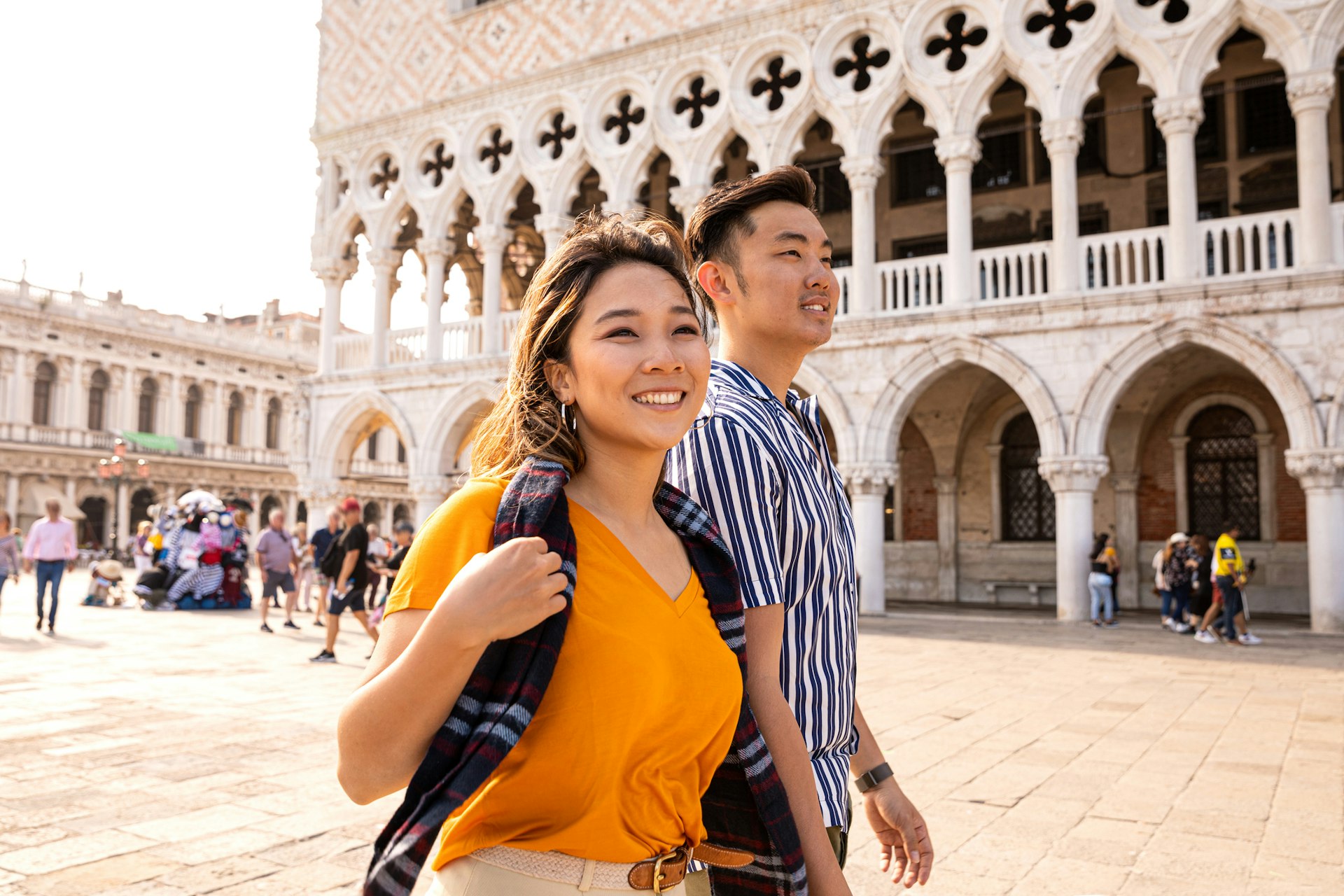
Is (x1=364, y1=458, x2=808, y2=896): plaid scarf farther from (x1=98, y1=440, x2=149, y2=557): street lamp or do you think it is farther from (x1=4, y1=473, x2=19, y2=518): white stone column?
(x1=4, y1=473, x2=19, y2=518): white stone column

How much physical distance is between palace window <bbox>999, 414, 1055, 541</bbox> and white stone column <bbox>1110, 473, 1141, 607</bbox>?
117 cm

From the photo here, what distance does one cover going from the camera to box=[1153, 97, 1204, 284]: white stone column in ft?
42.4

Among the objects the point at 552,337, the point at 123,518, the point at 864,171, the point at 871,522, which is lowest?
the point at 123,518

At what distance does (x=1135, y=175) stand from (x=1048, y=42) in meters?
3.93

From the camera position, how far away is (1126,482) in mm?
17266

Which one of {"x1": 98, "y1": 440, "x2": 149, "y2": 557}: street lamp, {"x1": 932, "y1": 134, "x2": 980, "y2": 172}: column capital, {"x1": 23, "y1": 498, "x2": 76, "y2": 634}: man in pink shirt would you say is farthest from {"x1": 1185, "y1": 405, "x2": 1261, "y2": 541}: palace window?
{"x1": 98, "y1": 440, "x2": 149, "y2": 557}: street lamp

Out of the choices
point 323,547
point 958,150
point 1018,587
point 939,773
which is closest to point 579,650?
point 939,773

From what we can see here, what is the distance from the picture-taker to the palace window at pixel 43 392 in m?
41.3

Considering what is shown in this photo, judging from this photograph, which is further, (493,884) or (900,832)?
(900,832)

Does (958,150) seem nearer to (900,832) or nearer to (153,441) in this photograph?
(900,832)

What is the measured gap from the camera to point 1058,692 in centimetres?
781

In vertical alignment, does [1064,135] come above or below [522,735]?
above

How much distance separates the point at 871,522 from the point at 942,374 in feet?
7.93

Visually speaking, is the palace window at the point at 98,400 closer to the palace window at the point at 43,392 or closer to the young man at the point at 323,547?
the palace window at the point at 43,392
